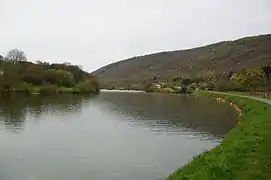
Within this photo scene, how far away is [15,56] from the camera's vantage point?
4646 inches

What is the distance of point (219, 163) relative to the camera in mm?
13625

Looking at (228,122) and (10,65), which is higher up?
(10,65)

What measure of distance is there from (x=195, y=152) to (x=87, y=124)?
637 inches

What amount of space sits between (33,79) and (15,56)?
12735 millimetres

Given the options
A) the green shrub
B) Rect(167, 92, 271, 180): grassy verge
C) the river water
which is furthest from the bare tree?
Rect(167, 92, 271, 180): grassy verge

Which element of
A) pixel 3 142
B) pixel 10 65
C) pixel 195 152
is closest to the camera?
pixel 195 152

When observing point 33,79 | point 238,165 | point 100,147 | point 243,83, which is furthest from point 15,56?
point 238,165

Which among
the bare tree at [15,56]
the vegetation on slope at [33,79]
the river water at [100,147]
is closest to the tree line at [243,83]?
the vegetation on slope at [33,79]

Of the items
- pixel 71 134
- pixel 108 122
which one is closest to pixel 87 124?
pixel 108 122

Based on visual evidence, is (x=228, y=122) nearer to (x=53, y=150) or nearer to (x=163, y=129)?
(x=163, y=129)

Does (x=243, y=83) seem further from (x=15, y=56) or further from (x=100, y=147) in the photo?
(x=15, y=56)

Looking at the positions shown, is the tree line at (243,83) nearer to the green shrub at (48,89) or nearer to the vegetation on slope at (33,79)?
the vegetation on slope at (33,79)

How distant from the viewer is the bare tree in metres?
116

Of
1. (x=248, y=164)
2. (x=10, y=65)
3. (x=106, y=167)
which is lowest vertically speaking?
(x=106, y=167)
